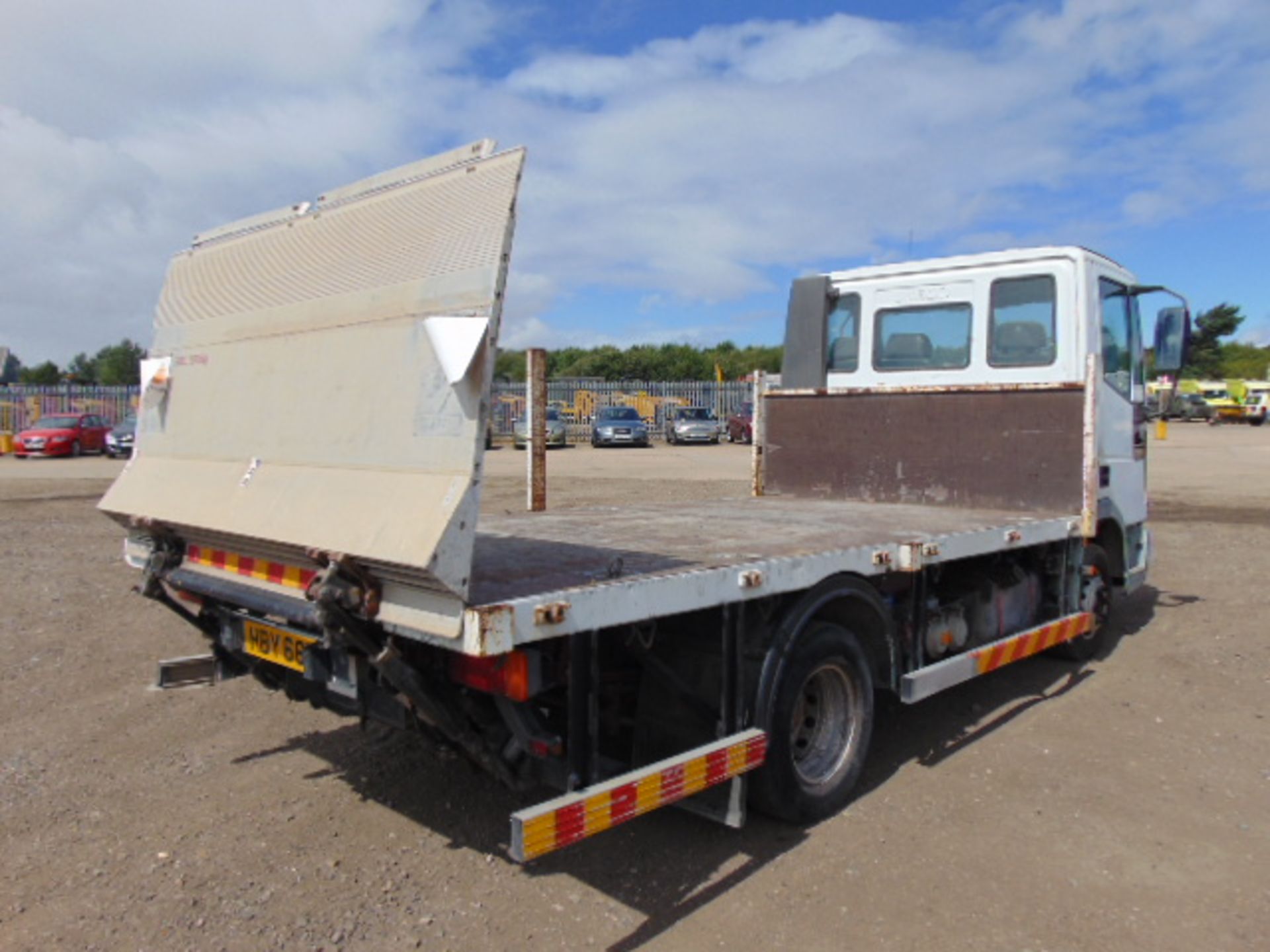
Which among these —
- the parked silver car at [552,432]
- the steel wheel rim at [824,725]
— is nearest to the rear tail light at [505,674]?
the steel wheel rim at [824,725]

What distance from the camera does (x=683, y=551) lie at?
421 centimetres

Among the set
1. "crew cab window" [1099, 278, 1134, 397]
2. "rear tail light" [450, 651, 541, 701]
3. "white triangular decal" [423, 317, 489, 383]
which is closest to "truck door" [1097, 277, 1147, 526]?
"crew cab window" [1099, 278, 1134, 397]

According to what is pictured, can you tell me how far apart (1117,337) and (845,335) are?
1.95 m

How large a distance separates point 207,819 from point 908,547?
10.9ft

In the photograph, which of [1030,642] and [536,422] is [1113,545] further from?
[536,422]

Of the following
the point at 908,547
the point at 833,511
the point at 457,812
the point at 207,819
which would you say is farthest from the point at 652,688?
the point at 833,511

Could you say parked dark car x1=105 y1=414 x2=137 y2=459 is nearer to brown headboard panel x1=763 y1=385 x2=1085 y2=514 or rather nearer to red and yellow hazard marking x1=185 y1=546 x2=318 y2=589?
brown headboard panel x1=763 y1=385 x2=1085 y2=514

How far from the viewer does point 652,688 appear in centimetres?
375

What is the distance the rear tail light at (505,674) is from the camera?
3078mm

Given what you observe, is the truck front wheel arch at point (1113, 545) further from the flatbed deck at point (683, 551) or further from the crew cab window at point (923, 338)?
the crew cab window at point (923, 338)

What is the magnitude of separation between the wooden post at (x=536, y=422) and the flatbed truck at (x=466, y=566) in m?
1.06

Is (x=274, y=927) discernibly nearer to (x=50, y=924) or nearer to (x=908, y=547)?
(x=50, y=924)

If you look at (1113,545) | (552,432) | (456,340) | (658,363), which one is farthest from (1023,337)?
(658,363)

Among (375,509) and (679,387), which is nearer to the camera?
(375,509)
